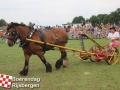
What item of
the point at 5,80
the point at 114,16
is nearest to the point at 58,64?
the point at 5,80

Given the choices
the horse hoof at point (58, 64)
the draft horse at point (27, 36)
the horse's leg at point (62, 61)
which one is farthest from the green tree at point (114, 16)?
the draft horse at point (27, 36)

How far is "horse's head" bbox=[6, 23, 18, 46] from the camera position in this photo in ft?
23.0

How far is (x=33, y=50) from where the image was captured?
24.0 feet

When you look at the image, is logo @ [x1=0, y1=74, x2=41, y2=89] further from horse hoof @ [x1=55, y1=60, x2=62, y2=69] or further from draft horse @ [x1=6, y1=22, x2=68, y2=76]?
horse hoof @ [x1=55, y1=60, x2=62, y2=69]

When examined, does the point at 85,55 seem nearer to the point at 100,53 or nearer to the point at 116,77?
the point at 100,53

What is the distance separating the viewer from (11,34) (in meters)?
7.05

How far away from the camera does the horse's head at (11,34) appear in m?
7.02

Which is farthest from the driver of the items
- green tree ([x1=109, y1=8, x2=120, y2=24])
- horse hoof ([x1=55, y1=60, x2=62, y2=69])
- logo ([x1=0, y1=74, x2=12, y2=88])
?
green tree ([x1=109, y1=8, x2=120, y2=24])

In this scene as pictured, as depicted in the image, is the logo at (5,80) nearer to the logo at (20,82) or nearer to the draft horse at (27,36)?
the logo at (20,82)

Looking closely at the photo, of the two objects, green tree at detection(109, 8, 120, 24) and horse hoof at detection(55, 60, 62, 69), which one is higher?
green tree at detection(109, 8, 120, 24)

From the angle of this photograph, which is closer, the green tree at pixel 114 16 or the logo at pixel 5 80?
the logo at pixel 5 80

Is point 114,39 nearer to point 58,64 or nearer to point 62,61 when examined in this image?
point 62,61

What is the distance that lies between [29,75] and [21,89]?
169 centimetres

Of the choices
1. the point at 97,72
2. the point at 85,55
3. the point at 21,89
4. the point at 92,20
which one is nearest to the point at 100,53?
the point at 85,55
